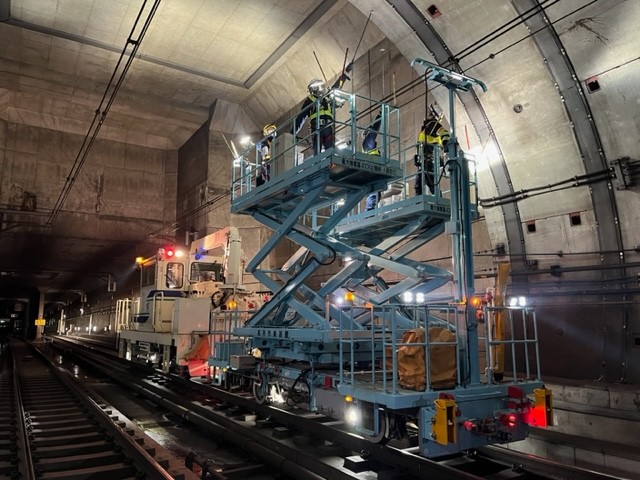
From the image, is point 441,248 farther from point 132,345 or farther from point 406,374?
point 132,345

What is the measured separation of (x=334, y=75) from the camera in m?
16.7

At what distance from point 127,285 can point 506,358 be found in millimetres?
24877

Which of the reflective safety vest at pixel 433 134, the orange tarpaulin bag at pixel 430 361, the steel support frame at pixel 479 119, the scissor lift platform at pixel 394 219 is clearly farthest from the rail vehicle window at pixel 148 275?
the orange tarpaulin bag at pixel 430 361

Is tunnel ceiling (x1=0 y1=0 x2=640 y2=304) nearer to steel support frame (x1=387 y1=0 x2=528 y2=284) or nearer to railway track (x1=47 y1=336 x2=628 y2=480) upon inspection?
steel support frame (x1=387 y1=0 x2=528 y2=284)

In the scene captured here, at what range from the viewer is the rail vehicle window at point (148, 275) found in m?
14.3

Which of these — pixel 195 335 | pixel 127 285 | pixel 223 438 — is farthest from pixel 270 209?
pixel 127 285

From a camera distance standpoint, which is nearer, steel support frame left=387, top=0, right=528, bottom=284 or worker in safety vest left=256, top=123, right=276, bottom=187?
worker in safety vest left=256, top=123, right=276, bottom=187

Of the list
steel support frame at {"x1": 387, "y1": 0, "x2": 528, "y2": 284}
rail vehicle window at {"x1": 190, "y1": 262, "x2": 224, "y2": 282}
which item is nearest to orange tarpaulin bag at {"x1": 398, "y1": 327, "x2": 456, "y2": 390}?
steel support frame at {"x1": 387, "y1": 0, "x2": 528, "y2": 284}

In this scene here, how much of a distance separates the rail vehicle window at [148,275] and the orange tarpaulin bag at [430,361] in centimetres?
1077

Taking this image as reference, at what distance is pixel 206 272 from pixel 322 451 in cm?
901

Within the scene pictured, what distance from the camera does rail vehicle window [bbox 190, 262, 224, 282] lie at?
14.1m

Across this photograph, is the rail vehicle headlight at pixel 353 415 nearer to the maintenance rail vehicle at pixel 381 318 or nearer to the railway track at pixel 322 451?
the maintenance rail vehicle at pixel 381 318

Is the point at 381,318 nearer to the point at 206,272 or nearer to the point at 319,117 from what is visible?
the point at 319,117

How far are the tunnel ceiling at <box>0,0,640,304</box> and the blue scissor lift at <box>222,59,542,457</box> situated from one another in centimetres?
398
